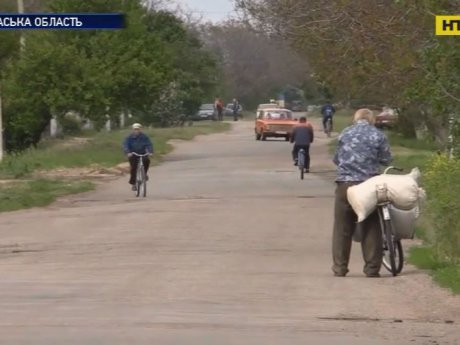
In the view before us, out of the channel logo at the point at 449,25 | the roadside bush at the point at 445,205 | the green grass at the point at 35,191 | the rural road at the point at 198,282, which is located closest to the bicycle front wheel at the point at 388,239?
the rural road at the point at 198,282

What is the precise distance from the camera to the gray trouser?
537 inches

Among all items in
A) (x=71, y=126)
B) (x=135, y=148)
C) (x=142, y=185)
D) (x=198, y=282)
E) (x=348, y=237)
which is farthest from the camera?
(x=71, y=126)

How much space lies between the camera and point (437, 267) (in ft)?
46.7

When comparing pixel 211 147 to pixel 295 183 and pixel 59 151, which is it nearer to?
pixel 59 151

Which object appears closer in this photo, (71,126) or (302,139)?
(302,139)

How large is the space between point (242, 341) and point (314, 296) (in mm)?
2794

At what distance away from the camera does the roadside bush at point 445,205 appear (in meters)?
13.5

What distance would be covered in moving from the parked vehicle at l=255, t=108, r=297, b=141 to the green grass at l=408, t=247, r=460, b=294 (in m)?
42.6

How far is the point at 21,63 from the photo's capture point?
42.0m

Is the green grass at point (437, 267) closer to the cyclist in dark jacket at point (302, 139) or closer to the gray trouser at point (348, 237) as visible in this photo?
the gray trouser at point (348, 237)

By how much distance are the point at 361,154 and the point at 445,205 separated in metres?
1.08

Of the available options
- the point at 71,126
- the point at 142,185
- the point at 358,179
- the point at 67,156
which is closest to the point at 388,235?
the point at 358,179

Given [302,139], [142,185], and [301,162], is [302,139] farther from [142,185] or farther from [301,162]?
[142,185]

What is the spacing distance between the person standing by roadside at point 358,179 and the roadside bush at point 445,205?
647mm
